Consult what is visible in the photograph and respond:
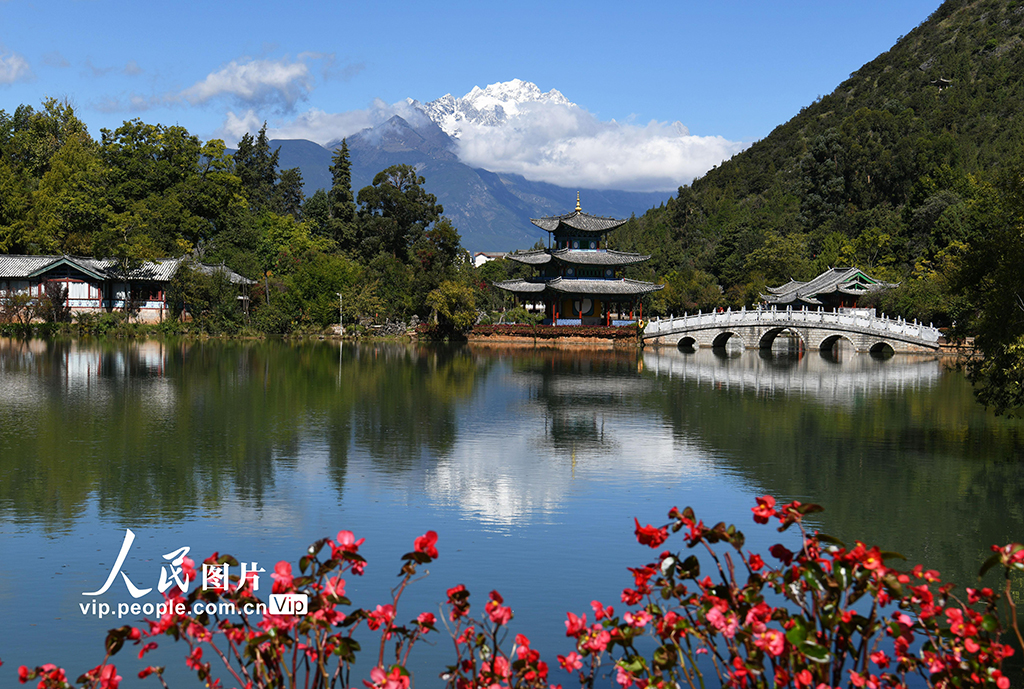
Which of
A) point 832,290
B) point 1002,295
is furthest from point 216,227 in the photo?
point 1002,295

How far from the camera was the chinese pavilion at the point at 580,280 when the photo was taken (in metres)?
59.5

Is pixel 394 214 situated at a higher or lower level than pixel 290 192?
lower

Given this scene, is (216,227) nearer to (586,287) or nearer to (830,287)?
(586,287)

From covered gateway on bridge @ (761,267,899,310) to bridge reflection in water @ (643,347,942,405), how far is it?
8.30 metres

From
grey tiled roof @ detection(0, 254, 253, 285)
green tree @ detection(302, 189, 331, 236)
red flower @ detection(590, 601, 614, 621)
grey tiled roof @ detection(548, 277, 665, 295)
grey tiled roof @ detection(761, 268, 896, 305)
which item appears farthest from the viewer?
green tree @ detection(302, 189, 331, 236)

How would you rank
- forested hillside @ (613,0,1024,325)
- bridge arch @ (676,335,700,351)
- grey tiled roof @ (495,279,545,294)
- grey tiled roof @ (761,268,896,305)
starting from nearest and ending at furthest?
bridge arch @ (676,335,700,351) < grey tiled roof @ (761,268,896,305) < grey tiled roof @ (495,279,545,294) < forested hillside @ (613,0,1024,325)

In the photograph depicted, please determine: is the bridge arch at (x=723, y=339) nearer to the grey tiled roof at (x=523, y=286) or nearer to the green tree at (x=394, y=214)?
the grey tiled roof at (x=523, y=286)

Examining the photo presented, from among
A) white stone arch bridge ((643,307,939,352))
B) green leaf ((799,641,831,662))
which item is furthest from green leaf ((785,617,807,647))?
white stone arch bridge ((643,307,939,352))

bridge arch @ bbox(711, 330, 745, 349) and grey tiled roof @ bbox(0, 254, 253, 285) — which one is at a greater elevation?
grey tiled roof @ bbox(0, 254, 253, 285)

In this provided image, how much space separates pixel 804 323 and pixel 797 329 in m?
2.13

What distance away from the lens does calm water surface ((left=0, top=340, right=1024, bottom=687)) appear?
31.3 ft

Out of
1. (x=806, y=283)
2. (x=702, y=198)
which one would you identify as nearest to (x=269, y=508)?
(x=806, y=283)

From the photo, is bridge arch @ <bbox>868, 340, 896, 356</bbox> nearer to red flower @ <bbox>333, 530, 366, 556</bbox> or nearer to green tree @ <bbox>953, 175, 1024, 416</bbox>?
green tree @ <bbox>953, 175, 1024, 416</bbox>

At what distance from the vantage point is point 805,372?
3756 cm
